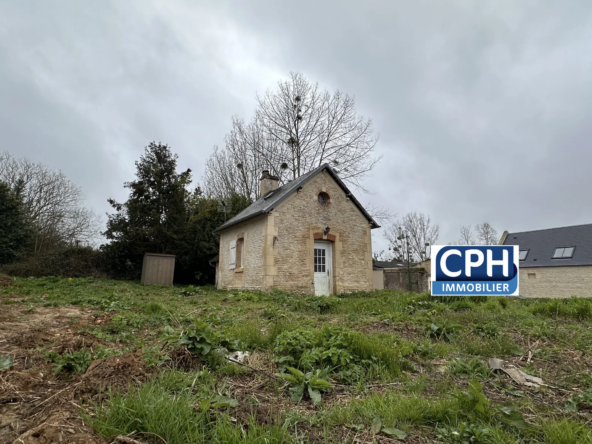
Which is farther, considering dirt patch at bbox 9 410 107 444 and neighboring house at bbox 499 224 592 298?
neighboring house at bbox 499 224 592 298

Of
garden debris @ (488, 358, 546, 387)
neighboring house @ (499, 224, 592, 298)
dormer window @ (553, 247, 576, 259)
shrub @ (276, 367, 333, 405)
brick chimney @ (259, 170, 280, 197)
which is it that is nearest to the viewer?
shrub @ (276, 367, 333, 405)

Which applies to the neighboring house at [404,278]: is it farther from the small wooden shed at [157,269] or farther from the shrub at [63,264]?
the shrub at [63,264]

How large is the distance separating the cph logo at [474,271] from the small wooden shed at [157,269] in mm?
13276

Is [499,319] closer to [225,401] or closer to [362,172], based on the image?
[225,401]

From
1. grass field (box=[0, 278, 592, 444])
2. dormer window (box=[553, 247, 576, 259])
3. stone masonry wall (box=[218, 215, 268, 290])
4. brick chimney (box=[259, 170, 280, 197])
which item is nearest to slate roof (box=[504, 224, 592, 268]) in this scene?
dormer window (box=[553, 247, 576, 259])

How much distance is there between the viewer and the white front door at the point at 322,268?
13352 mm

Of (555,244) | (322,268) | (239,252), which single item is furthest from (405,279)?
(555,244)

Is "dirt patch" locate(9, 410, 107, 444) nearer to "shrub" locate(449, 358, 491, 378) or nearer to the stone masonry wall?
"shrub" locate(449, 358, 491, 378)

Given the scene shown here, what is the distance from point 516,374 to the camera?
10.6 feet

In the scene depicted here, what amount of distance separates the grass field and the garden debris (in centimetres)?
8

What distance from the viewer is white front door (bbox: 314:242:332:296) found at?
13352mm

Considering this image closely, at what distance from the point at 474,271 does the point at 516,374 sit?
5130 millimetres

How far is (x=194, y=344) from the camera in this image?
322cm

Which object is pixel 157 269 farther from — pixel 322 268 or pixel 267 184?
pixel 322 268
